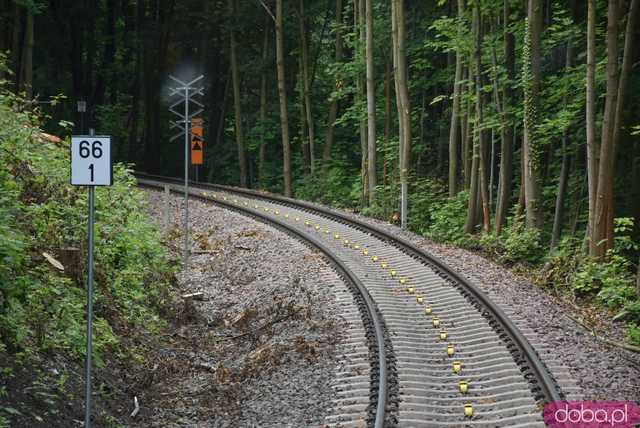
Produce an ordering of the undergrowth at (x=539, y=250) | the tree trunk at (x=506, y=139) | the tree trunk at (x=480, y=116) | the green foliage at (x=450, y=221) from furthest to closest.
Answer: the green foliage at (x=450, y=221)
the tree trunk at (x=480, y=116)
the tree trunk at (x=506, y=139)
the undergrowth at (x=539, y=250)

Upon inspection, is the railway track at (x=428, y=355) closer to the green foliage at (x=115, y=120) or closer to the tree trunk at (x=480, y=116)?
the tree trunk at (x=480, y=116)

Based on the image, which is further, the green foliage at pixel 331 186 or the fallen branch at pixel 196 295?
the green foliage at pixel 331 186

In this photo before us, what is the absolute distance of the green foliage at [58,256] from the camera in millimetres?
8539

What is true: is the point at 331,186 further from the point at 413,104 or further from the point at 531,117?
the point at 531,117

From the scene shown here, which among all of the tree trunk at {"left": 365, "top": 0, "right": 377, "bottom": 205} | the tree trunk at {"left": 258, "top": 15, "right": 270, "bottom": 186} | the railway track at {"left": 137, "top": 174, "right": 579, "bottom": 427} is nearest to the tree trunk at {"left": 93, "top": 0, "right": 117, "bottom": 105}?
the tree trunk at {"left": 258, "top": 15, "right": 270, "bottom": 186}

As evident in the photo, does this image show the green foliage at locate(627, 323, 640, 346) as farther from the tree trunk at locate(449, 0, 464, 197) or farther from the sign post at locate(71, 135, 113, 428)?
the tree trunk at locate(449, 0, 464, 197)

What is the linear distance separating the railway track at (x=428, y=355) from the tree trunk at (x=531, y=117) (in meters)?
3.37

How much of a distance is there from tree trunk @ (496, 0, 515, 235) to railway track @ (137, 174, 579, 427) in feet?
12.3

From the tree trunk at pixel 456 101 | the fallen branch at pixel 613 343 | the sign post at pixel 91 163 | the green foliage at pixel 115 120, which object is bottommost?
the fallen branch at pixel 613 343

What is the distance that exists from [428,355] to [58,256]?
5.37 m

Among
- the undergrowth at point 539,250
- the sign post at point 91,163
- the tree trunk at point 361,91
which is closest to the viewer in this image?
the sign post at point 91,163

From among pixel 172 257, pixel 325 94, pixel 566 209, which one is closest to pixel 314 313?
pixel 172 257

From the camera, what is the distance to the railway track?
350 inches

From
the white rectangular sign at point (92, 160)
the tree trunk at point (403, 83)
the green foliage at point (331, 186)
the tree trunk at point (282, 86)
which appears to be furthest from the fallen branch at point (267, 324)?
the tree trunk at point (282, 86)
